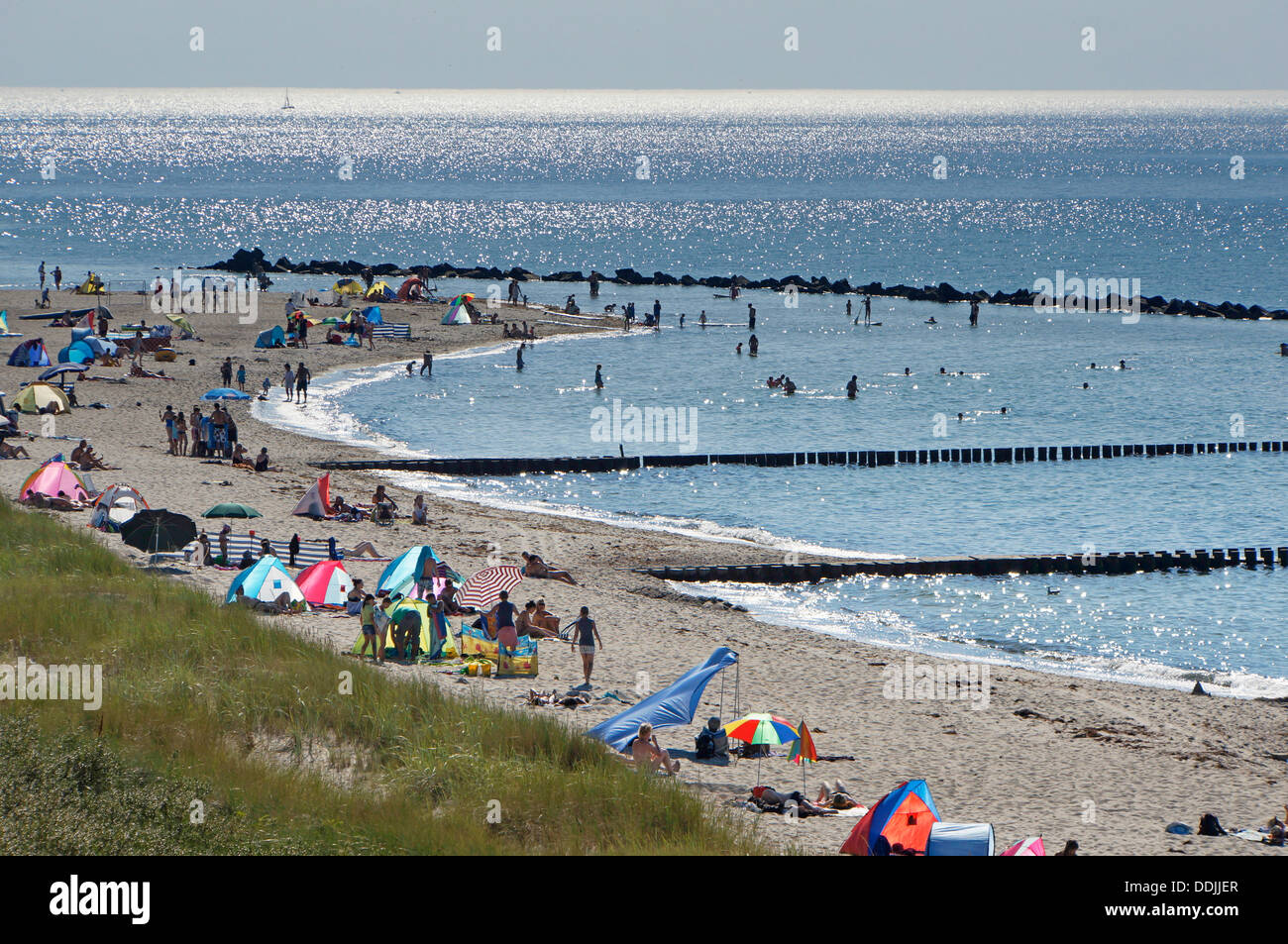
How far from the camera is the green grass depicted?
11.7m

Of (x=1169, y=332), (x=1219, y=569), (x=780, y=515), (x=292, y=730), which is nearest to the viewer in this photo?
(x=292, y=730)

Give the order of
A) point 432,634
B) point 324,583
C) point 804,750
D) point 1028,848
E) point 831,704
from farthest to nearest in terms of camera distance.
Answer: point 324,583
point 831,704
point 432,634
point 804,750
point 1028,848

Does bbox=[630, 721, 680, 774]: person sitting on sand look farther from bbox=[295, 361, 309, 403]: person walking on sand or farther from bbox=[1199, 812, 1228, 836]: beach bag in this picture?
bbox=[295, 361, 309, 403]: person walking on sand

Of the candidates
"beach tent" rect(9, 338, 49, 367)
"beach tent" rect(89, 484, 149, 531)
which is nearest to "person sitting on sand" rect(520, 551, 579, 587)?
"beach tent" rect(89, 484, 149, 531)

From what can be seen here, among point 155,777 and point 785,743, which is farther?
point 785,743

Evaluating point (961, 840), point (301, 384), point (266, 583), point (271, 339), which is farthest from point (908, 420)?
point (961, 840)

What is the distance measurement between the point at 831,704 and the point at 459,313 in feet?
158

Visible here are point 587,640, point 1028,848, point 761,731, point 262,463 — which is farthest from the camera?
point 262,463

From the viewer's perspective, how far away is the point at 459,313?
6562 centimetres

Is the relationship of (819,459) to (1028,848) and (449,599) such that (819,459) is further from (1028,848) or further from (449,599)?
(1028,848)

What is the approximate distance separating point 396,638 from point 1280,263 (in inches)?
4269

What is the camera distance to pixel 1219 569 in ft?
103
